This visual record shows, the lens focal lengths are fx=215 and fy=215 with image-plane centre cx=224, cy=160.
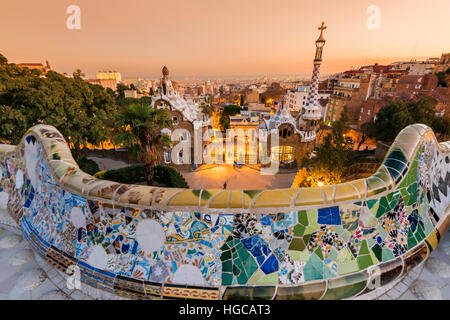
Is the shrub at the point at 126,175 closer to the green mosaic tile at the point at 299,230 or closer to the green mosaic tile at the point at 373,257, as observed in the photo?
the green mosaic tile at the point at 299,230

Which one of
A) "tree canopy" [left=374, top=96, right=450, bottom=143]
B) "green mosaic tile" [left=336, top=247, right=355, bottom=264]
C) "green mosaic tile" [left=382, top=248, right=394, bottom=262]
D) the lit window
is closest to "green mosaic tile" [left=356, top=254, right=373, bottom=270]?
"green mosaic tile" [left=336, top=247, right=355, bottom=264]

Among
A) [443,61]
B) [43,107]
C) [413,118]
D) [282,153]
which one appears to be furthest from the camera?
[443,61]

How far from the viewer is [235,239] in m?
3.81

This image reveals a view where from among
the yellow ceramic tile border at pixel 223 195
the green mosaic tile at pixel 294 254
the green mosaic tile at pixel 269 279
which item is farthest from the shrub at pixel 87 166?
the green mosaic tile at pixel 294 254

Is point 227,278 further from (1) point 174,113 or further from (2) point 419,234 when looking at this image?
(1) point 174,113

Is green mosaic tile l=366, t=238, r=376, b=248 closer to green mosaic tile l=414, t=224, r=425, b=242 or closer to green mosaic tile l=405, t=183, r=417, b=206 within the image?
green mosaic tile l=405, t=183, r=417, b=206

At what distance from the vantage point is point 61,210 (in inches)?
182

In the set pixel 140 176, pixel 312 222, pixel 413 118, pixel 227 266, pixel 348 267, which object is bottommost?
pixel 140 176

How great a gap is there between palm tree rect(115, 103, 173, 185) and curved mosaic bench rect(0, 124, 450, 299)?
20.9 ft

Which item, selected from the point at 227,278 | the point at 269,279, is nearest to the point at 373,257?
the point at 269,279

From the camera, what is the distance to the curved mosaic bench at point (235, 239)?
3.76 metres

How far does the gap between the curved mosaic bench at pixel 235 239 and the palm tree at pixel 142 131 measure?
6366 mm

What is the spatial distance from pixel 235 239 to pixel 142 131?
28.9 feet

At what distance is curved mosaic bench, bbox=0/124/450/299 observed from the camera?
376 centimetres
